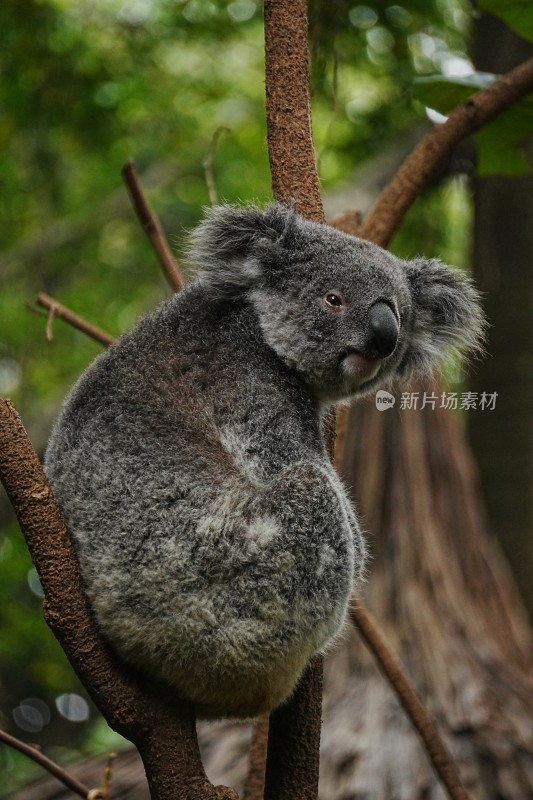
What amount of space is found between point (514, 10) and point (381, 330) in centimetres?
161

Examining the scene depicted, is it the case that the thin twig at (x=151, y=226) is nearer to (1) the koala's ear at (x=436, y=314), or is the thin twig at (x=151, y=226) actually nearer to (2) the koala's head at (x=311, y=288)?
(2) the koala's head at (x=311, y=288)

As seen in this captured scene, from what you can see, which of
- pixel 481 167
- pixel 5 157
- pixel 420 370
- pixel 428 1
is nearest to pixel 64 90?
pixel 5 157

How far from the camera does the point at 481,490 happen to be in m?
6.58

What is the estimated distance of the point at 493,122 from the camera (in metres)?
3.55

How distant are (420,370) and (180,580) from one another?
51.9 inches

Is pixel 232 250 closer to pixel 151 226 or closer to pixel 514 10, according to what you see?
pixel 151 226

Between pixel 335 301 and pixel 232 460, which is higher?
pixel 335 301

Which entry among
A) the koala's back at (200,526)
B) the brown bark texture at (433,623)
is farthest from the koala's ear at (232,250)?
the brown bark texture at (433,623)

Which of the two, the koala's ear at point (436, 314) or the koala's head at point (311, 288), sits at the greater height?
the koala's head at point (311, 288)

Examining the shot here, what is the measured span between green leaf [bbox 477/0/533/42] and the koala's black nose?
146cm

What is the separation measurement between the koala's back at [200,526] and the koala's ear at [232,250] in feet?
0.97

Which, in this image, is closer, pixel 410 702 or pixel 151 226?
pixel 410 702

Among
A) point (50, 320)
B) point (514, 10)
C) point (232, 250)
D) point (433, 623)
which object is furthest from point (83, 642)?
point (433, 623)

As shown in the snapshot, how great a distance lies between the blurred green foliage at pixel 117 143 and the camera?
20.4 feet
